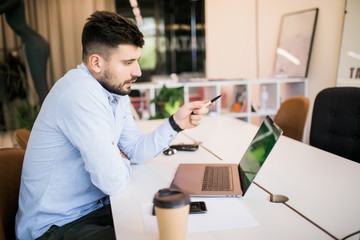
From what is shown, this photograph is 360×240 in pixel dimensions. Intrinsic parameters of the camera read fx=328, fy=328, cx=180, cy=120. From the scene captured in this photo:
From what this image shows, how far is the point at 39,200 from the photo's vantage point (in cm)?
118

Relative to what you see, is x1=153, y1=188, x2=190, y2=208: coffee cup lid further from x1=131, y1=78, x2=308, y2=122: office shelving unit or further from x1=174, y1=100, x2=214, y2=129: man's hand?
x1=131, y1=78, x2=308, y2=122: office shelving unit

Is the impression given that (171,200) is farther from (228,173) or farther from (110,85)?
(110,85)

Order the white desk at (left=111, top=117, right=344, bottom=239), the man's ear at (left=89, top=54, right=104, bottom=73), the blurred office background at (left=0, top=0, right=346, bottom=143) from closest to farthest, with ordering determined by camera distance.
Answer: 1. the white desk at (left=111, top=117, right=344, bottom=239)
2. the man's ear at (left=89, top=54, right=104, bottom=73)
3. the blurred office background at (left=0, top=0, right=346, bottom=143)

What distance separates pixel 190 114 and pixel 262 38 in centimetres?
372

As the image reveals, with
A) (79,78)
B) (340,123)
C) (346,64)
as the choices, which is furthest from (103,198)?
(346,64)

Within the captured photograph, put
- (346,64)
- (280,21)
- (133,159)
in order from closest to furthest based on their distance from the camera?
(133,159), (346,64), (280,21)

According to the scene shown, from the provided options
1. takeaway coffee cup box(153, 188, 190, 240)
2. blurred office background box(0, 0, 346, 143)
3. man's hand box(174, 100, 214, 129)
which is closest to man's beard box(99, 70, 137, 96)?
man's hand box(174, 100, 214, 129)

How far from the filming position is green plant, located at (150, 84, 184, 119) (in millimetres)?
3467

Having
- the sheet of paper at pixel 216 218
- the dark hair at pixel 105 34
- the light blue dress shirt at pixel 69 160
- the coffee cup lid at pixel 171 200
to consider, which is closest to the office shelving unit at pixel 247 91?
the dark hair at pixel 105 34

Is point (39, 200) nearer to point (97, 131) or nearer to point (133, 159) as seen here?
point (97, 131)

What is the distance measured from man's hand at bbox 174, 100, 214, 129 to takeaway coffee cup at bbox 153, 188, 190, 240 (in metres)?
0.79

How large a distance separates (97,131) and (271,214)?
2.08 feet

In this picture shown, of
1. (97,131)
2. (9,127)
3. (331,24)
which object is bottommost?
(9,127)

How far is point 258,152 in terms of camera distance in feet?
3.80
